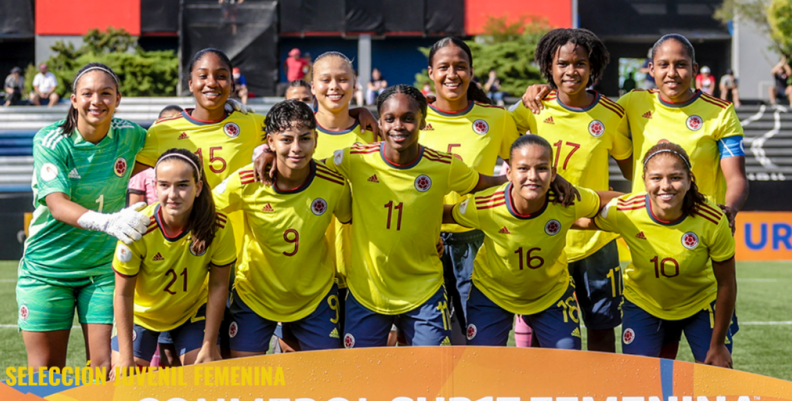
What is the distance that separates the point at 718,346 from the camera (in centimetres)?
366

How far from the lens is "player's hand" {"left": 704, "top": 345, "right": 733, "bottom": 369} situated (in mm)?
3643

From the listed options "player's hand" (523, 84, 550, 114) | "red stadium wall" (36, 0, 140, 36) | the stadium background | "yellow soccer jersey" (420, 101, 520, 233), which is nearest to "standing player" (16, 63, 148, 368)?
"yellow soccer jersey" (420, 101, 520, 233)

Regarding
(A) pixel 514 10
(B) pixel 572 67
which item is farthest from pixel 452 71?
(A) pixel 514 10

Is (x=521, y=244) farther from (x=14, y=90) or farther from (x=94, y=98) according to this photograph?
(x=14, y=90)

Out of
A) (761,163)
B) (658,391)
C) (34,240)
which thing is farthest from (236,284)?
(761,163)

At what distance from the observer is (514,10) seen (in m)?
23.1

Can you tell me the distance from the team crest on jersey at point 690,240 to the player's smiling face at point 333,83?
6.60 feet

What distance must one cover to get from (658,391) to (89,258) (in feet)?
9.32

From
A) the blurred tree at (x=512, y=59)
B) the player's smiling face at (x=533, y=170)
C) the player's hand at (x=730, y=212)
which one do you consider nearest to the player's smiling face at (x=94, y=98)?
the player's smiling face at (x=533, y=170)

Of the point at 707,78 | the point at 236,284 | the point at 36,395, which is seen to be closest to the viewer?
the point at 36,395

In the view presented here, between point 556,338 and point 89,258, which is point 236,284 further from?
point 556,338

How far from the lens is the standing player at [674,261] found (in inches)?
144

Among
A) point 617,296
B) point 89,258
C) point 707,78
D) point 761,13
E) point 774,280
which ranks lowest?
point 774,280

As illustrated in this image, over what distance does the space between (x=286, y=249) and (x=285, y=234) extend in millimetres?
79
